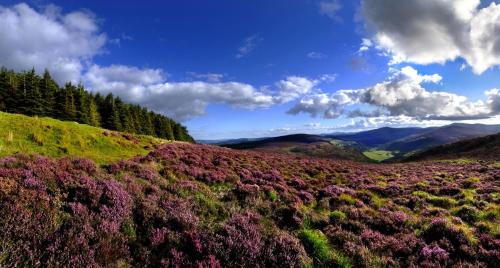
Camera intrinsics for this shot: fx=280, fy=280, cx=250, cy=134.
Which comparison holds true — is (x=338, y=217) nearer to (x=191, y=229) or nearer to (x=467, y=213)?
(x=467, y=213)

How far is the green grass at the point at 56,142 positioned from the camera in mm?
17281

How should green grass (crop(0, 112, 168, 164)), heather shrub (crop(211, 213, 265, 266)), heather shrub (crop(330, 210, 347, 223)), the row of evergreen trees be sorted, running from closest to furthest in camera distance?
heather shrub (crop(211, 213, 265, 266))
heather shrub (crop(330, 210, 347, 223))
green grass (crop(0, 112, 168, 164))
the row of evergreen trees

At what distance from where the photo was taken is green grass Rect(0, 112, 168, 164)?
56.7ft

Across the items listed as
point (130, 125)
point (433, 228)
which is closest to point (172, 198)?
point (433, 228)

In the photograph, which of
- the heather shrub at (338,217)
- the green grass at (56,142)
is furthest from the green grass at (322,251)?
the green grass at (56,142)

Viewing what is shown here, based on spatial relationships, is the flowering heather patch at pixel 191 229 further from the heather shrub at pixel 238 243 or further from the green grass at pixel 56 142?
the green grass at pixel 56 142

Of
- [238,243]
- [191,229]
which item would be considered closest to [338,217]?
[238,243]

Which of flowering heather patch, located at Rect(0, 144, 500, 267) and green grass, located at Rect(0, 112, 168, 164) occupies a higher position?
green grass, located at Rect(0, 112, 168, 164)

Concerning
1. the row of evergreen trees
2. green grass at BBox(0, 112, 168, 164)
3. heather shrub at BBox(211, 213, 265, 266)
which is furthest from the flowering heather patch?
the row of evergreen trees

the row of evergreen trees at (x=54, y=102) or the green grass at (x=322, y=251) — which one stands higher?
the row of evergreen trees at (x=54, y=102)

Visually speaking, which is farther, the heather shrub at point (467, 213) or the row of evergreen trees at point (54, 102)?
the row of evergreen trees at point (54, 102)

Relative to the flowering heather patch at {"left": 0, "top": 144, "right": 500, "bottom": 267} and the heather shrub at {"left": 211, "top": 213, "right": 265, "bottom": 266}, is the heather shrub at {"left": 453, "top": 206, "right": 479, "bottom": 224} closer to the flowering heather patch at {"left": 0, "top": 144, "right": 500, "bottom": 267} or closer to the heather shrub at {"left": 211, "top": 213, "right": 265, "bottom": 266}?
the flowering heather patch at {"left": 0, "top": 144, "right": 500, "bottom": 267}

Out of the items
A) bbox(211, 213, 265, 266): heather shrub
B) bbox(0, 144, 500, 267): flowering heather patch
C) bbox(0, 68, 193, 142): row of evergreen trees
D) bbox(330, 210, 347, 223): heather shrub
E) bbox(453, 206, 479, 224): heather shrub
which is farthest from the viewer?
bbox(0, 68, 193, 142): row of evergreen trees

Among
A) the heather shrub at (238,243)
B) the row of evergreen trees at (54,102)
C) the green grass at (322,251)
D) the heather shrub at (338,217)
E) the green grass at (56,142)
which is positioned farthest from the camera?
the row of evergreen trees at (54,102)
